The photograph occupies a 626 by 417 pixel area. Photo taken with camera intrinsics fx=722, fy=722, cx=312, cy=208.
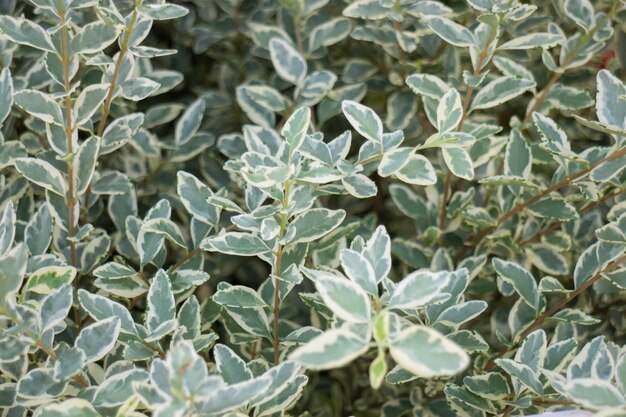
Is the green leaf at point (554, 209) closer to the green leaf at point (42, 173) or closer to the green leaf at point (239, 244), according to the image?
the green leaf at point (239, 244)

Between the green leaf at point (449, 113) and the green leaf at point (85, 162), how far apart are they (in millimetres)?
433

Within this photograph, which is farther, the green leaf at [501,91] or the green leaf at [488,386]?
the green leaf at [501,91]

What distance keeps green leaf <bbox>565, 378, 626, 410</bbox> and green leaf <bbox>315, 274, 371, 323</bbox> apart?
196 mm

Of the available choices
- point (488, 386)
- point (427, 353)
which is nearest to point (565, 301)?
point (488, 386)

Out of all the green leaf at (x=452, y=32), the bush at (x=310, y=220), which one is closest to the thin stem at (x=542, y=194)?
the bush at (x=310, y=220)

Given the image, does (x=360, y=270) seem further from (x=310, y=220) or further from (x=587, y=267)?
(x=587, y=267)

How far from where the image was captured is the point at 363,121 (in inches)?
31.9

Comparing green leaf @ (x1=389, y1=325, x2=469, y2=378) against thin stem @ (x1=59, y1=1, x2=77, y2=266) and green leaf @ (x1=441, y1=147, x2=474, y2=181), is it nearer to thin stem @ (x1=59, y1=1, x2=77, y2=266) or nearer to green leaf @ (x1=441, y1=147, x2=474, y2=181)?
green leaf @ (x1=441, y1=147, x2=474, y2=181)

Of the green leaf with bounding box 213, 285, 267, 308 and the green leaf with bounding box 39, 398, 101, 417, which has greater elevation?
the green leaf with bounding box 39, 398, 101, 417

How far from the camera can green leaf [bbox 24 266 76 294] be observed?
80 centimetres

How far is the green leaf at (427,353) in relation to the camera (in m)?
0.53

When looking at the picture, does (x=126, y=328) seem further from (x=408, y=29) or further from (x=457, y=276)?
(x=408, y=29)

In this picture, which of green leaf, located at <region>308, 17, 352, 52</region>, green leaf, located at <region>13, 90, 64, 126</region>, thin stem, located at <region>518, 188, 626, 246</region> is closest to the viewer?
green leaf, located at <region>13, 90, 64, 126</region>

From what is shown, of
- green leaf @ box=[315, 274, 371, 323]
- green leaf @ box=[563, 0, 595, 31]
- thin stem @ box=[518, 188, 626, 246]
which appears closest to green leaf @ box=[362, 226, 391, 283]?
green leaf @ box=[315, 274, 371, 323]
